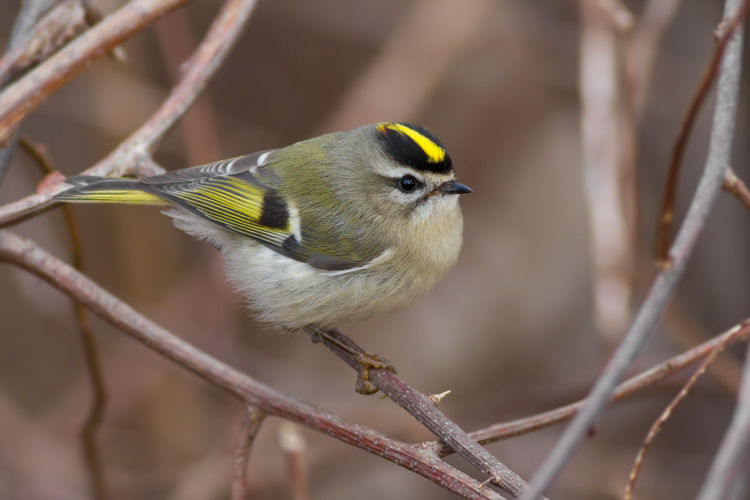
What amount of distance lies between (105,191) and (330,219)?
74 cm

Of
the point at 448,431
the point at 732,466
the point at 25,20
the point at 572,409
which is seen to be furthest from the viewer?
the point at 25,20

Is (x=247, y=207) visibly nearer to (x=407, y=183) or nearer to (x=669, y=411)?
(x=407, y=183)

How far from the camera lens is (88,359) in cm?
275

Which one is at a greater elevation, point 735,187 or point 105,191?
point 105,191

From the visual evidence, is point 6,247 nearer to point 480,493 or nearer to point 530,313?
point 480,493

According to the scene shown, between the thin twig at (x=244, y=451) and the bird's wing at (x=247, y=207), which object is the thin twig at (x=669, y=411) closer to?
the thin twig at (x=244, y=451)

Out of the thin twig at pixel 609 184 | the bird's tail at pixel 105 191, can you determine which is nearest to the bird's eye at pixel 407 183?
the thin twig at pixel 609 184

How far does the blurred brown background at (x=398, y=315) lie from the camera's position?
13.8 ft

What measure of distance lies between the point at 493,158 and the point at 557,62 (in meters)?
0.73

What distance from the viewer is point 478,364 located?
5082 mm

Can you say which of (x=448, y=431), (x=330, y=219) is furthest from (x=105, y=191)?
(x=448, y=431)

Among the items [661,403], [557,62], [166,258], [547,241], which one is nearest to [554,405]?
[661,403]

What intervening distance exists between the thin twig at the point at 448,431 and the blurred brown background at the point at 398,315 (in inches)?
68.9

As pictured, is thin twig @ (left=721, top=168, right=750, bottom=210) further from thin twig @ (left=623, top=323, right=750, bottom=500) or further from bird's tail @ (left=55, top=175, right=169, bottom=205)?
bird's tail @ (left=55, top=175, right=169, bottom=205)
